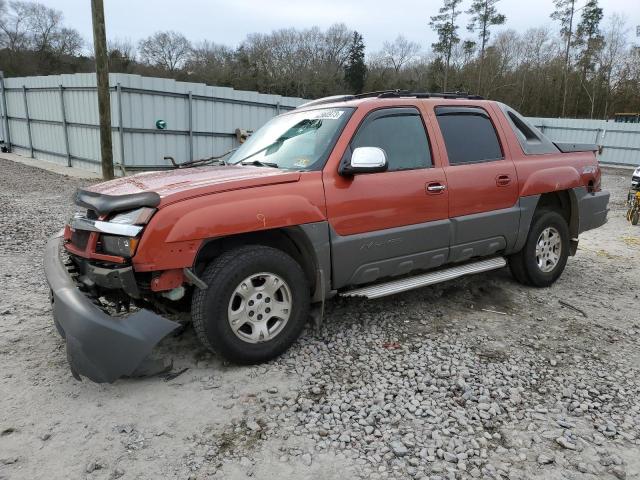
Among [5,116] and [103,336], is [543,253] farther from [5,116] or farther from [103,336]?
[5,116]

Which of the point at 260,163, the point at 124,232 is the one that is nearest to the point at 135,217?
the point at 124,232

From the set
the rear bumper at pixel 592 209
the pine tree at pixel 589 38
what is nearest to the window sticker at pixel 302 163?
the rear bumper at pixel 592 209

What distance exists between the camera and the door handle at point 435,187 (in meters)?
3.99

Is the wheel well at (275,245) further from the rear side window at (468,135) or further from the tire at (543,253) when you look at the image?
the tire at (543,253)

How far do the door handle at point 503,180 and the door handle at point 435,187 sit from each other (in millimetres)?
A: 736

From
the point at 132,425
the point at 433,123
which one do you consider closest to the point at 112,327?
the point at 132,425

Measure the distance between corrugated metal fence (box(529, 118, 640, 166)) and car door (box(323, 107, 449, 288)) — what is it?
22697 mm

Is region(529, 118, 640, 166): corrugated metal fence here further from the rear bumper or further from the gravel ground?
the gravel ground

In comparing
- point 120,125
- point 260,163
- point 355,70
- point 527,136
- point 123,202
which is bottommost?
point 123,202

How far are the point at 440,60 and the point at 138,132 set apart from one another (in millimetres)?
38807

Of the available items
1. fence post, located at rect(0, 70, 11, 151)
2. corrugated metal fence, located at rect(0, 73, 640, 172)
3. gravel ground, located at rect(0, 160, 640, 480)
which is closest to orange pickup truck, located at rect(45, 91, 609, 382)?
gravel ground, located at rect(0, 160, 640, 480)

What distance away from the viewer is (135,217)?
115 inches

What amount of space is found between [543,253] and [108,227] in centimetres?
Result: 435

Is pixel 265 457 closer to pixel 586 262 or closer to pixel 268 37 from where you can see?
pixel 586 262
